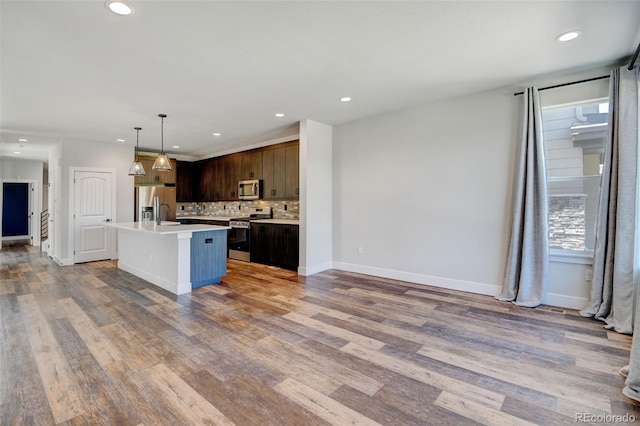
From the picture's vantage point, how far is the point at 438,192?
446 centimetres

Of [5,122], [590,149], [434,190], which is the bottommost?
[434,190]

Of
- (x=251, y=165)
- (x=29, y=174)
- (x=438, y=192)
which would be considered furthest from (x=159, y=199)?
(x=438, y=192)

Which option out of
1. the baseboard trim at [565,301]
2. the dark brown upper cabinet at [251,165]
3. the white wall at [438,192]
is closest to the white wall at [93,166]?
the dark brown upper cabinet at [251,165]

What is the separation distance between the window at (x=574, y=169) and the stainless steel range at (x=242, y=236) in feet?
17.0

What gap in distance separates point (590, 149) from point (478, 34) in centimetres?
212

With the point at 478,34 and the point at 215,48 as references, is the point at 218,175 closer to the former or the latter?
the point at 215,48

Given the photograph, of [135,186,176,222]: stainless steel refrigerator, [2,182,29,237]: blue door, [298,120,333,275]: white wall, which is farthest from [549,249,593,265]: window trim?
[2,182,29,237]: blue door

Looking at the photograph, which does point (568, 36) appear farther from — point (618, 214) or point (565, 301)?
point (565, 301)

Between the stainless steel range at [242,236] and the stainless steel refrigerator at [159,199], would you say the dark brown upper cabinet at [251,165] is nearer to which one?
the stainless steel range at [242,236]

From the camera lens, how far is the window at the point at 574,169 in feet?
11.4

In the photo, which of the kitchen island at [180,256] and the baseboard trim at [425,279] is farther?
the kitchen island at [180,256]

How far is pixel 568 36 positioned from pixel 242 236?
19.4ft

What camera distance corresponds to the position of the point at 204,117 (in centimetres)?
503

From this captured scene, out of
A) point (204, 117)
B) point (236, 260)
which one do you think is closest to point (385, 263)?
point (236, 260)
